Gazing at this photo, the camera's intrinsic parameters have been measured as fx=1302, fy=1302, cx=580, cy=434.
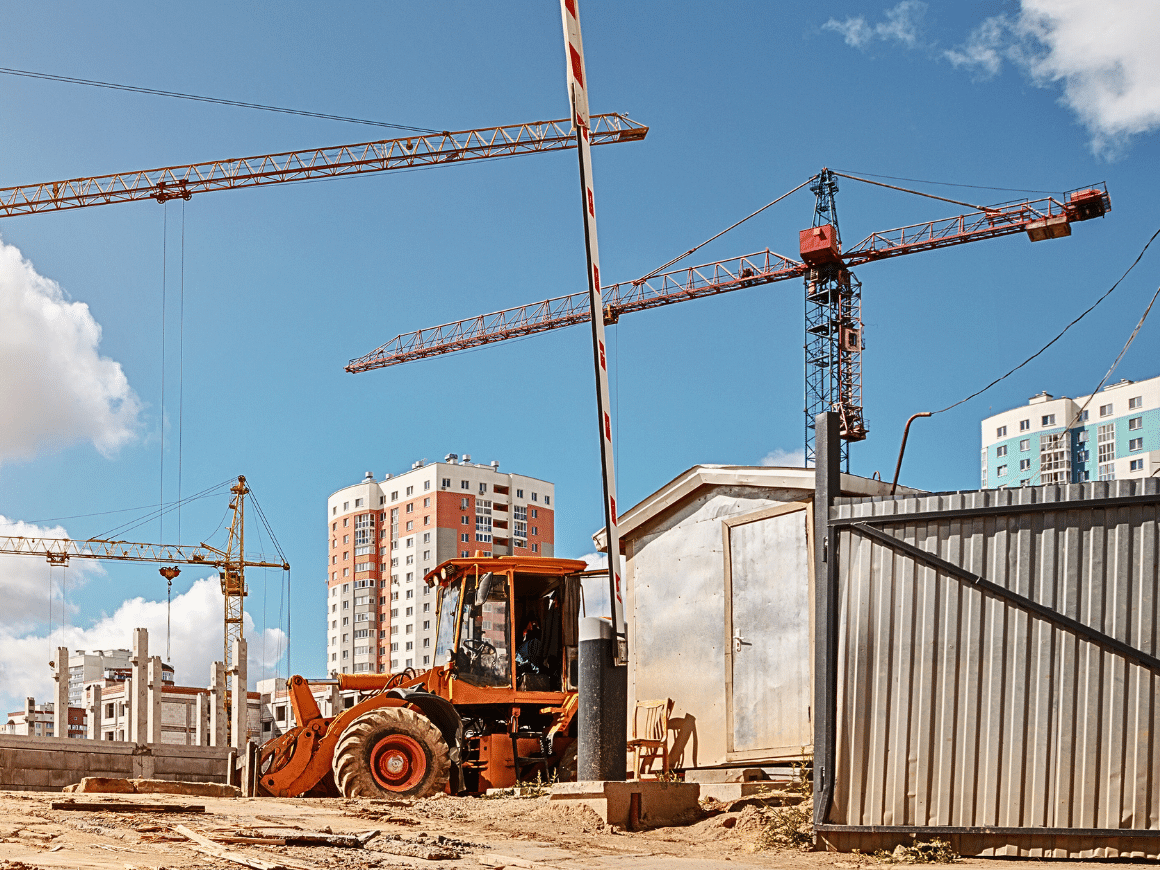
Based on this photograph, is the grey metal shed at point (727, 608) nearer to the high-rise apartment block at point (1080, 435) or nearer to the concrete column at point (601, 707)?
the concrete column at point (601, 707)

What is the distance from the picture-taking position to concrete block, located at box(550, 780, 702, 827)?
34.4 feet

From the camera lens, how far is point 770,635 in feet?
43.0

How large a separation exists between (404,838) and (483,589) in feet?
21.3

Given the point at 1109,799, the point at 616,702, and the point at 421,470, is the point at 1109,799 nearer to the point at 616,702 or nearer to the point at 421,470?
the point at 616,702

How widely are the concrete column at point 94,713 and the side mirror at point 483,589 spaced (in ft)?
70.6

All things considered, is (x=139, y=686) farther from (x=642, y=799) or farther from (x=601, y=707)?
(x=642, y=799)

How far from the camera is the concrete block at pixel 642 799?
10477 mm

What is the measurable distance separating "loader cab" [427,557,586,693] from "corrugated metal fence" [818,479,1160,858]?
282 inches

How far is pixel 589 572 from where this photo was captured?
1611 cm

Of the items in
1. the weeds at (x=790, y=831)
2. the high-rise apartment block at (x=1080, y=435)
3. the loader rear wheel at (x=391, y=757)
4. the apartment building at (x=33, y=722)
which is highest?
the high-rise apartment block at (x=1080, y=435)

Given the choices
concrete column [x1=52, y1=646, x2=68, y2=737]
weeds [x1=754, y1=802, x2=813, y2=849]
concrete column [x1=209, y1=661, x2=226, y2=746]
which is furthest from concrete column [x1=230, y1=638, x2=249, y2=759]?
weeds [x1=754, y1=802, x2=813, y2=849]

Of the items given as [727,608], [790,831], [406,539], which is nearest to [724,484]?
[727,608]

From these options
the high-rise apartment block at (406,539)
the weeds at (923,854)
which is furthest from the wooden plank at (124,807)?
the high-rise apartment block at (406,539)

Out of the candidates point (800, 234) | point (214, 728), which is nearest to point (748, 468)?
point (214, 728)
